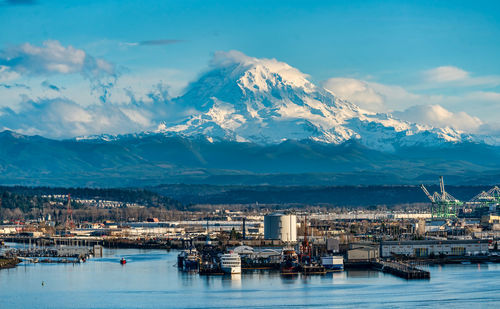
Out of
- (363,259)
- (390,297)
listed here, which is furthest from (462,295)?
(363,259)

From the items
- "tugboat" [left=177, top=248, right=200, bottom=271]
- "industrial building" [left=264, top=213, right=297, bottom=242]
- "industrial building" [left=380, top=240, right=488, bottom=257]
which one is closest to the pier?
"industrial building" [left=380, top=240, right=488, bottom=257]

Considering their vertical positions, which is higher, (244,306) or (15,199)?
(15,199)

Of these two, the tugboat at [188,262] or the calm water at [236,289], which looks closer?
the calm water at [236,289]

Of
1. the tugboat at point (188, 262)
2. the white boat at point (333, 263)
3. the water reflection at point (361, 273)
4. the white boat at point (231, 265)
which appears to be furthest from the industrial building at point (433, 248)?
the tugboat at point (188, 262)

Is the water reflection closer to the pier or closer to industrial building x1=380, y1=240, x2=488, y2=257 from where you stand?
the pier

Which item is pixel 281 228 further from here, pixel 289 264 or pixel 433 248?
pixel 289 264

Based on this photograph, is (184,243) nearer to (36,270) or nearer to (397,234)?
(397,234)

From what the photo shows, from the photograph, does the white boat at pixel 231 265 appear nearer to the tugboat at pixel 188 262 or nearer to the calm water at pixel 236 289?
the calm water at pixel 236 289
